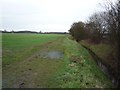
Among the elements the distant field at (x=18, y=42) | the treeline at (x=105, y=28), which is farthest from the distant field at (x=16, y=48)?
the treeline at (x=105, y=28)

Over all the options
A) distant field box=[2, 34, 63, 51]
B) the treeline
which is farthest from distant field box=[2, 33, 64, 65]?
the treeline

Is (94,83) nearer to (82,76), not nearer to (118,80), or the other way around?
(82,76)

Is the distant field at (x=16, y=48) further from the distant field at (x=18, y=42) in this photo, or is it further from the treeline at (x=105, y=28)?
the treeline at (x=105, y=28)

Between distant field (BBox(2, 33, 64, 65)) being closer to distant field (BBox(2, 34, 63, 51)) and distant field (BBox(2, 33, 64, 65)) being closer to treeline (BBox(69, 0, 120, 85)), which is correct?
distant field (BBox(2, 34, 63, 51))

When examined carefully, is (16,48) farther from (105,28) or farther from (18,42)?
(105,28)

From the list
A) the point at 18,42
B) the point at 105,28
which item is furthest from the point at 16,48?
the point at 105,28

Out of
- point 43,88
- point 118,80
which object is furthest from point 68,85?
point 118,80

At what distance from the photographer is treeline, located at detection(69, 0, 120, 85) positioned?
85.0ft

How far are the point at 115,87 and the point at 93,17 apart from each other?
220ft

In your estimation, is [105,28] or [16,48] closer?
[16,48]

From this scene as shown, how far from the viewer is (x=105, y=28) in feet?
181

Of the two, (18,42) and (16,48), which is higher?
(16,48)

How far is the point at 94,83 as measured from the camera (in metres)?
16.6

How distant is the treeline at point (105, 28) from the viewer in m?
25.9
